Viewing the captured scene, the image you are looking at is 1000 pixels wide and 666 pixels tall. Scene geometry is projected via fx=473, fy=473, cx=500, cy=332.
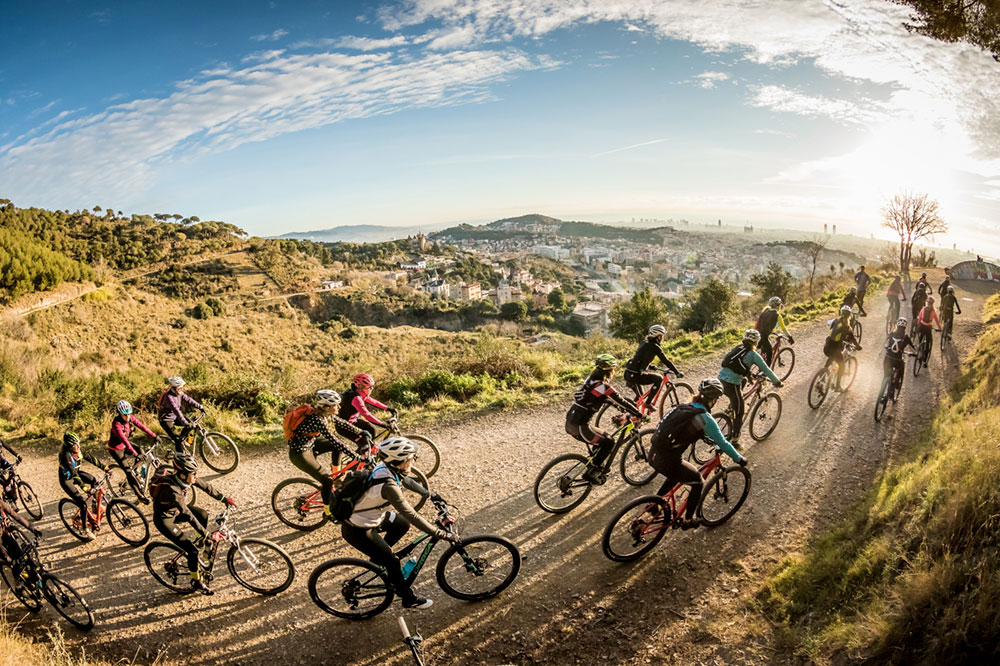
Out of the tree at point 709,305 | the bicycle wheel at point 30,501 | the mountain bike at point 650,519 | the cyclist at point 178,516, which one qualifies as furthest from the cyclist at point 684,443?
the tree at point 709,305

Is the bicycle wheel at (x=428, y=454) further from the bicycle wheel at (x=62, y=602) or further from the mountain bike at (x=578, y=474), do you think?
the bicycle wheel at (x=62, y=602)

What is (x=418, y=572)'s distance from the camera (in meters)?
5.04

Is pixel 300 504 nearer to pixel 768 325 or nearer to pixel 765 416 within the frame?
pixel 765 416

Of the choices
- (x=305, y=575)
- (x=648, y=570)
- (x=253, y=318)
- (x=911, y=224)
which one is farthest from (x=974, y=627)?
(x=253, y=318)

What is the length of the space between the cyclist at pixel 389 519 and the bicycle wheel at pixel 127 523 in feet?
13.7

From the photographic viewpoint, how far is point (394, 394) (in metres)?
12.2

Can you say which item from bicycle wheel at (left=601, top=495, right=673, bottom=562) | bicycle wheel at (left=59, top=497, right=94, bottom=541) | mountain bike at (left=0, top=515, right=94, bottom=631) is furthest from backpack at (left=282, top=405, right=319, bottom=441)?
bicycle wheel at (left=601, top=495, right=673, bottom=562)

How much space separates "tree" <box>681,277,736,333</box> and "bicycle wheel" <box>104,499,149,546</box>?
24.9 meters

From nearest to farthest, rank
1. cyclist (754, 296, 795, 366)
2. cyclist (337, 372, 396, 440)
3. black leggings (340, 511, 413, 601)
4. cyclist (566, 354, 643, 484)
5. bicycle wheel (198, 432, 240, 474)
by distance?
black leggings (340, 511, 413, 601) → cyclist (566, 354, 643, 484) → cyclist (337, 372, 396, 440) → bicycle wheel (198, 432, 240, 474) → cyclist (754, 296, 795, 366)

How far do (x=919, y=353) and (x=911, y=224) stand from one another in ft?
92.1

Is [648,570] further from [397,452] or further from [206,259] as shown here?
[206,259]

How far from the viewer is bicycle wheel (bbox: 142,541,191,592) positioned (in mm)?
5461

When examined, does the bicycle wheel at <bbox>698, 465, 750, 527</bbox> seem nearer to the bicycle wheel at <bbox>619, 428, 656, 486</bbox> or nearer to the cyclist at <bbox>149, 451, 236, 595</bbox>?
the bicycle wheel at <bbox>619, 428, 656, 486</bbox>

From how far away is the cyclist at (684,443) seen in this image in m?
5.00
